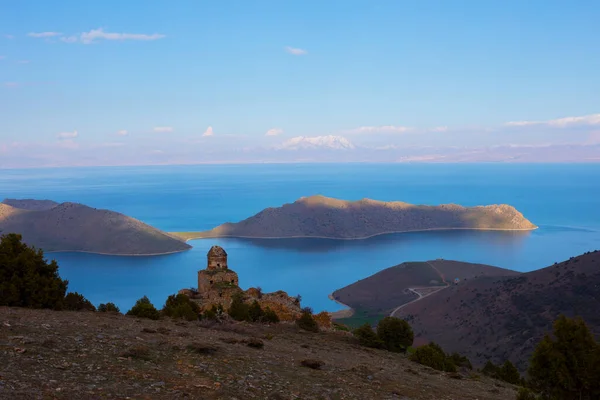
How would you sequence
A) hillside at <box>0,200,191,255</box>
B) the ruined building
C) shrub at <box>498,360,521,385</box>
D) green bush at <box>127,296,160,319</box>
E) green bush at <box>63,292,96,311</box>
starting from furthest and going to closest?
hillside at <box>0,200,191,255</box> < the ruined building < shrub at <box>498,360,521,385</box> < green bush at <box>127,296,160,319</box> < green bush at <box>63,292,96,311</box>

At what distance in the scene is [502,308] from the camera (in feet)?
165

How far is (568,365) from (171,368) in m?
8.45

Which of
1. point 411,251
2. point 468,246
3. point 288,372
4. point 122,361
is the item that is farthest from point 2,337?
point 468,246

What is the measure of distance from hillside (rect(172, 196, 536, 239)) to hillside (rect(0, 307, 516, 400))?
129 meters

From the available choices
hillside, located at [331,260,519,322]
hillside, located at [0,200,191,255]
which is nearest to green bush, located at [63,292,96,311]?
hillside, located at [331,260,519,322]

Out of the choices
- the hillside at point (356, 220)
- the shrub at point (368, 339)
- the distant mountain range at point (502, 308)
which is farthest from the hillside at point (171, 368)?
the hillside at point (356, 220)

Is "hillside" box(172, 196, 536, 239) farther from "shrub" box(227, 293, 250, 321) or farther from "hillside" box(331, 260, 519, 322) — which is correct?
"shrub" box(227, 293, 250, 321)

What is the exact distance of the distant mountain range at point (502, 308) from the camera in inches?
1628

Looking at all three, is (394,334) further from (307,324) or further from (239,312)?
(239,312)

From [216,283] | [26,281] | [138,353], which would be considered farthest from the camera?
[216,283]

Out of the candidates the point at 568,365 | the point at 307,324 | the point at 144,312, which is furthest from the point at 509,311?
the point at 144,312

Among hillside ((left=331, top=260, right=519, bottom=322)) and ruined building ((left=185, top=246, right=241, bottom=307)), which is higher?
ruined building ((left=185, top=246, right=241, bottom=307))

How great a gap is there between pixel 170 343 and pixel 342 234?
441ft

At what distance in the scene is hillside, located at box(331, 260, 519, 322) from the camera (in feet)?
234
